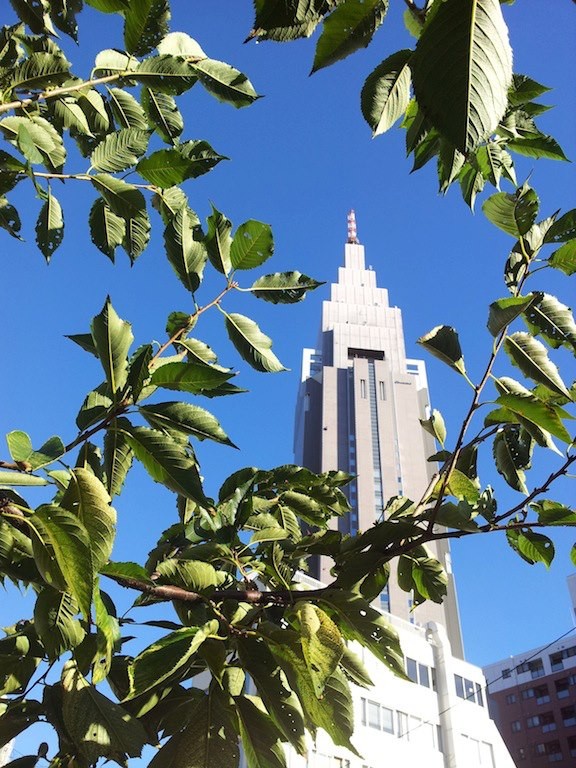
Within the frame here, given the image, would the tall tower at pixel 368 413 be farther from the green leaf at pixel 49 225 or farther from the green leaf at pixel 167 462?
the green leaf at pixel 167 462

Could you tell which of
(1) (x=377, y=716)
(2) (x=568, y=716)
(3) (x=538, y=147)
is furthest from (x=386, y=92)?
(2) (x=568, y=716)

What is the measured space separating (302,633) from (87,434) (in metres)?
0.58

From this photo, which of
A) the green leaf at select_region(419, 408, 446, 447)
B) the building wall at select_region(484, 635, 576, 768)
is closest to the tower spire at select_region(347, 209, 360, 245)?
the building wall at select_region(484, 635, 576, 768)

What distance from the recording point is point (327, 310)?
7344 centimetres

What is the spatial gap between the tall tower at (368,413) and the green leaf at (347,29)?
48040 millimetres

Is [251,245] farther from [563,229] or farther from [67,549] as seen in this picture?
[67,549]

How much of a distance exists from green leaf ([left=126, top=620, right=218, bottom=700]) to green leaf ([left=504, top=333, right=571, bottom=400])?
920 millimetres

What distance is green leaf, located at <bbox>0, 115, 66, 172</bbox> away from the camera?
55.9 inches

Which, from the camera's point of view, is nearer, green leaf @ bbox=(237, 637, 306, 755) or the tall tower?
green leaf @ bbox=(237, 637, 306, 755)

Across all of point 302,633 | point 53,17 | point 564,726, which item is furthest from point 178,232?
point 564,726

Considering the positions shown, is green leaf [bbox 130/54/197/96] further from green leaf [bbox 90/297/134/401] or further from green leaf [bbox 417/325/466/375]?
green leaf [bbox 417/325/466/375]

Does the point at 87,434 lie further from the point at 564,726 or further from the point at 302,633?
the point at 564,726

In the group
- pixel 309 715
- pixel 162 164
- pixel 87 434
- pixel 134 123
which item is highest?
pixel 134 123

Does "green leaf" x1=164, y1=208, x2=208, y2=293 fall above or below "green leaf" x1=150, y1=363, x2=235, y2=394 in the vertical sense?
above
